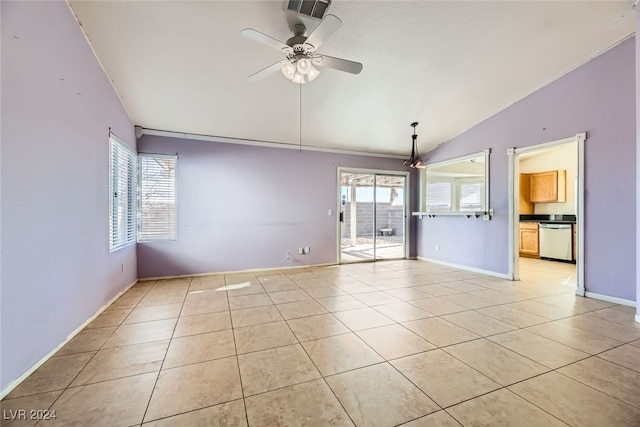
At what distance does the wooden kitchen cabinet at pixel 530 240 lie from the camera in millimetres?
6484

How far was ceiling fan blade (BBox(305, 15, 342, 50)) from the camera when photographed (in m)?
1.94

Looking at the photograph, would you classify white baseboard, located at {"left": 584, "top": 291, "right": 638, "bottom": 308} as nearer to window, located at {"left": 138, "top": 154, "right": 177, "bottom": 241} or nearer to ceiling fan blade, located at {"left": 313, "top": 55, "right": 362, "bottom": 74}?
ceiling fan blade, located at {"left": 313, "top": 55, "right": 362, "bottom": 74}

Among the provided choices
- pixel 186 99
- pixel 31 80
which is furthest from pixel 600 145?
pixel 31 80

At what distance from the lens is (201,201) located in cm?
473

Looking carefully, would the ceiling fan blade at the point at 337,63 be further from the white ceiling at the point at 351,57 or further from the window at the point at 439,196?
the window at the point at 439,196

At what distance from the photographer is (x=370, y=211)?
6191 mm

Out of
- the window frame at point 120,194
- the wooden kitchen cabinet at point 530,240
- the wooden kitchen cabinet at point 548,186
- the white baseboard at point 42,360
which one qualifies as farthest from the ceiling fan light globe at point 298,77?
the wooden kitchen cabinet at point 548,186

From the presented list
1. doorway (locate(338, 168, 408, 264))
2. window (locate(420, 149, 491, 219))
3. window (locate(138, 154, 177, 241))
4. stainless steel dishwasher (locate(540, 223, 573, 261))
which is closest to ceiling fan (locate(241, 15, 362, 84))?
window (locate(138, 154, 177, 241))

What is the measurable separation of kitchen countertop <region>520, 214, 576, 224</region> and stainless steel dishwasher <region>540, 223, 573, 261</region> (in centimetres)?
13

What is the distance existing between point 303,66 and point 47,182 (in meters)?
2.30

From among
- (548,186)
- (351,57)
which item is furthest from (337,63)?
(548,186)

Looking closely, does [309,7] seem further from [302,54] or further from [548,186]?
[548,186]

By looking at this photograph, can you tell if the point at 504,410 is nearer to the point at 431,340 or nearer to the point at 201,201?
the point at 431,340

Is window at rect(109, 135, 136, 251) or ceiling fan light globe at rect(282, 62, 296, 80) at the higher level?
ceiling fan light globe at rect(282, 62, 296, 80)
